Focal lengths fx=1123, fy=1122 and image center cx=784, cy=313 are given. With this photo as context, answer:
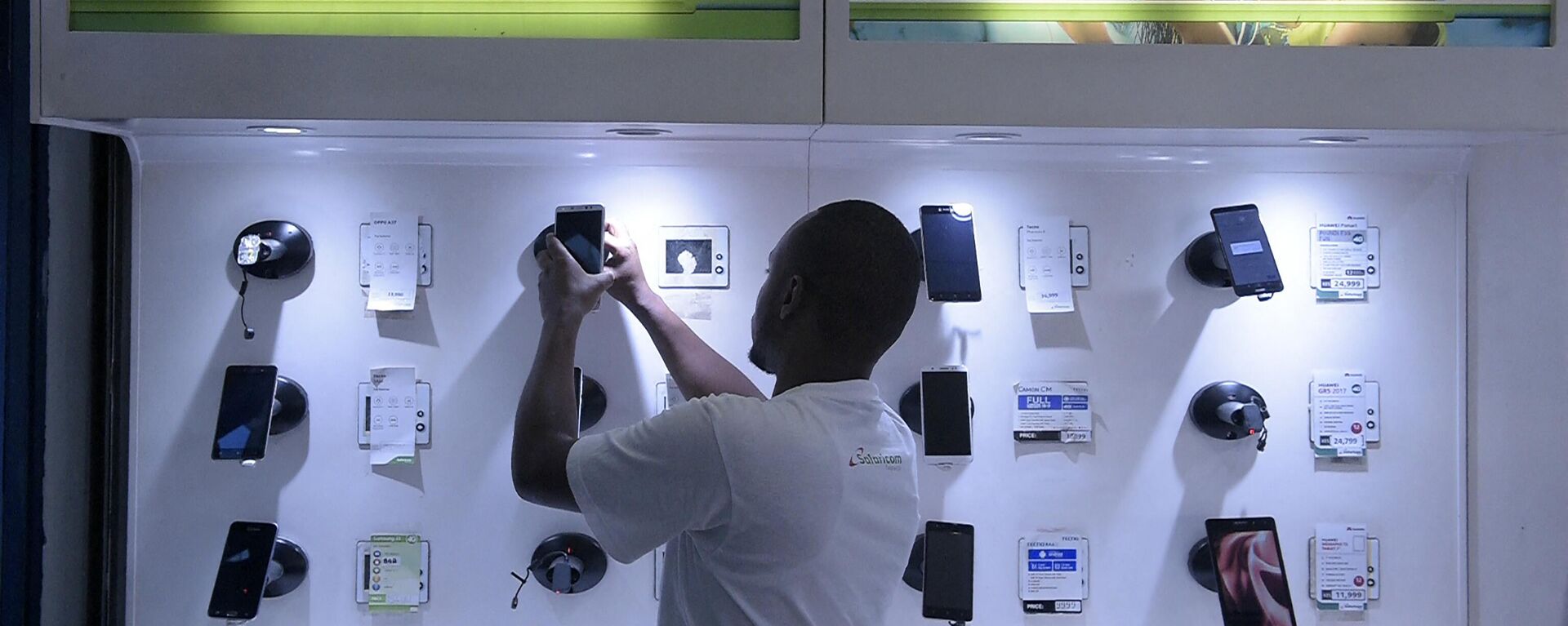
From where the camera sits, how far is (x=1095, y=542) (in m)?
1.76

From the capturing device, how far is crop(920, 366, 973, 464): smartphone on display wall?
65.1 inches

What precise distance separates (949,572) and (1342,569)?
632mm

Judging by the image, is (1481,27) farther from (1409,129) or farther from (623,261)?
Result: (623,261)

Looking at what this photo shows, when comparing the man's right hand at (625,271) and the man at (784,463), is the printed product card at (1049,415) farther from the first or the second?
the man's right hand at (625,271)

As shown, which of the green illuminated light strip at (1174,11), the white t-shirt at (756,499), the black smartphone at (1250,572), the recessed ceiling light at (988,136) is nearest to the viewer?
the white t-shirt at (756,499)

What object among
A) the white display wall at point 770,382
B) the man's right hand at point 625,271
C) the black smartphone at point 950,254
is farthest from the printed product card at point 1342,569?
the man's right hand at point 625,271

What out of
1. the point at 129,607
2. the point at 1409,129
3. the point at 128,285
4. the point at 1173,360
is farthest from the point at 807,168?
the point at 129,607

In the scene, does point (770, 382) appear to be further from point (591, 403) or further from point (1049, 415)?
point (1049, 415)

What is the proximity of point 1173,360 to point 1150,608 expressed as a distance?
1.28ft

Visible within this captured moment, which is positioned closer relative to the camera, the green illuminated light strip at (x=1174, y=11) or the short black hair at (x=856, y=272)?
the short black hair at (x=856, y=272)

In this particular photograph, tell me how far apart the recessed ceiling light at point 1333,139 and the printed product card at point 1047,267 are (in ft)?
1.20

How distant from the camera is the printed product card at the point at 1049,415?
5.79 feet

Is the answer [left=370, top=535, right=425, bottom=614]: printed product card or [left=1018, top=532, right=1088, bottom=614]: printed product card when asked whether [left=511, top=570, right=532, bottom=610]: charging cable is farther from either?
[left=1018, top=532, right=1088, bottom=614]: printed product card

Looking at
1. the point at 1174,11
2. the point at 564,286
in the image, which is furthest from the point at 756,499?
the point at 1174,11
